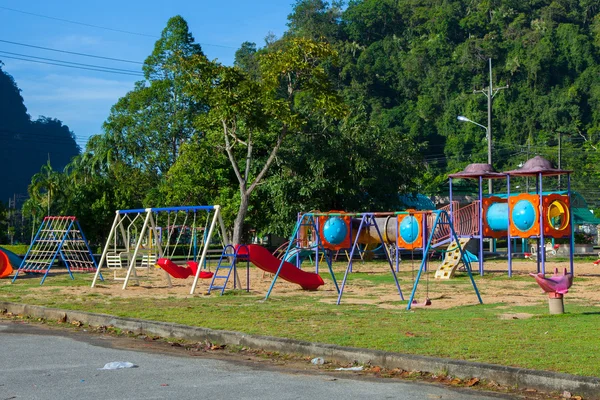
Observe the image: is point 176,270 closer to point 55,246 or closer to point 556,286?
point 55,246

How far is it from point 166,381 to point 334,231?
19.7 meters

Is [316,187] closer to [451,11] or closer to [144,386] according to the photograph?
[144,386]

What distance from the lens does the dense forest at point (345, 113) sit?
3578 centimetres

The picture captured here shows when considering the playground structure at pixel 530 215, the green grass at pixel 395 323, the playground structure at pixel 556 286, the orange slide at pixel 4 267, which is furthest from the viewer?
the orange slide at pixel 4 267

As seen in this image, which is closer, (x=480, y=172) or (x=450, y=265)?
(x=450, y=265)

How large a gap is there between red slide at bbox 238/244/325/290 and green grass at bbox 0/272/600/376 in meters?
0.50

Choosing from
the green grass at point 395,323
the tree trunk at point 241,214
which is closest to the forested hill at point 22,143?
the tree trunk at point 241,214

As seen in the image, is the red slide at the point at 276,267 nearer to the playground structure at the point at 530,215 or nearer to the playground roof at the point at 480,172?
the playground structure at the point at 530,215

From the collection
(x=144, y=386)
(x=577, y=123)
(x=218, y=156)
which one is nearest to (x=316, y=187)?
(x=218, y=156)

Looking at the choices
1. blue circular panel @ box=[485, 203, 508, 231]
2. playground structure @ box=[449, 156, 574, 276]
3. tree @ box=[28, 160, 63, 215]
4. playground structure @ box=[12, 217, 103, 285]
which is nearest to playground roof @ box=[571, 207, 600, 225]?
playground structure @ box=[449, 156, 574, 276]

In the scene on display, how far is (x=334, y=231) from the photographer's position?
2708cm

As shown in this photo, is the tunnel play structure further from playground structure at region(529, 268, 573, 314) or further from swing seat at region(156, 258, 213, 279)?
playground structure at region(529, 268, 573, 314)

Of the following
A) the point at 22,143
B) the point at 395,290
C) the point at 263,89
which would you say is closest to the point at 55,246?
the point at 263,89

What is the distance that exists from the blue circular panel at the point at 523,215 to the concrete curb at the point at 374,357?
51.3 ft
